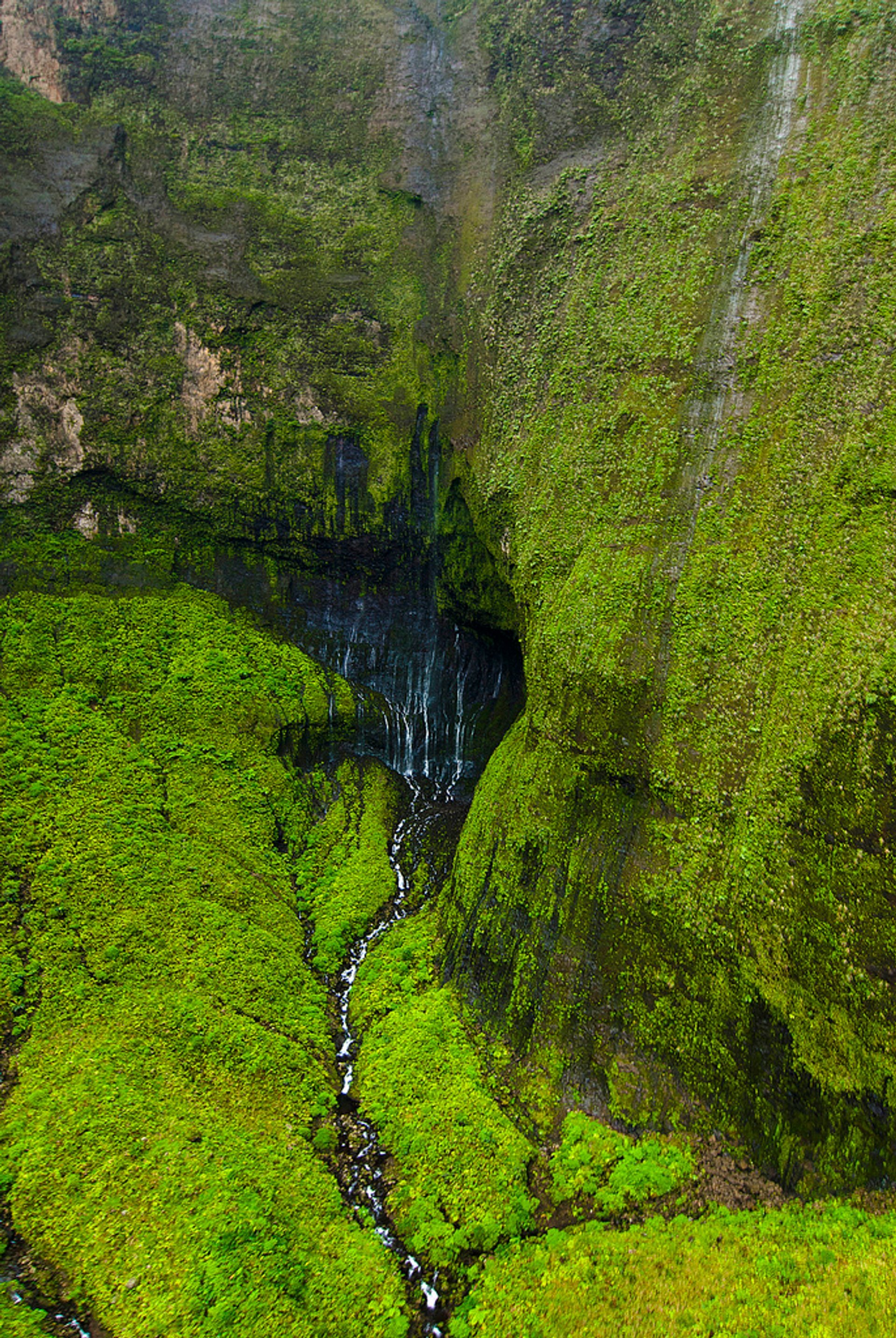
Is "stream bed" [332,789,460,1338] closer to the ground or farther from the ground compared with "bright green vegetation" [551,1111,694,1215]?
closer to the ground

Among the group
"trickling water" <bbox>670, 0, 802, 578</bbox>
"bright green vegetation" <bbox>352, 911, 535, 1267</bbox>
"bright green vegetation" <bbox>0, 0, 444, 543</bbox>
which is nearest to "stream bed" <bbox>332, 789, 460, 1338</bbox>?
"bright green vegetation" <bbox>352, 911, 535, 1267</bbox>

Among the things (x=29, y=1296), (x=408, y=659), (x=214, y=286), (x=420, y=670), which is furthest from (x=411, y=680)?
(x=29, y=1296)

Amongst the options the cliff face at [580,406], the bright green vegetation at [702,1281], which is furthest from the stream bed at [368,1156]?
the cliff face at [580,406]

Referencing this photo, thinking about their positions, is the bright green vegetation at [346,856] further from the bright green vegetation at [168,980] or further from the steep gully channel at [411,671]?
the steep gully channel at [411,671]

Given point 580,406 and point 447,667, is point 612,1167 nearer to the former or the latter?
point 447,667

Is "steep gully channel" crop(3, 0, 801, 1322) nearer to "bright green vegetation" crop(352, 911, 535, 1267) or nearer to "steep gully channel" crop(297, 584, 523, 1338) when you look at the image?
"steep gully channel" crop(297, 584, 523, 1338)

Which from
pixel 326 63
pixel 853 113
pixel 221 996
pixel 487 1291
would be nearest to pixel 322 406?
pixel 326 63
